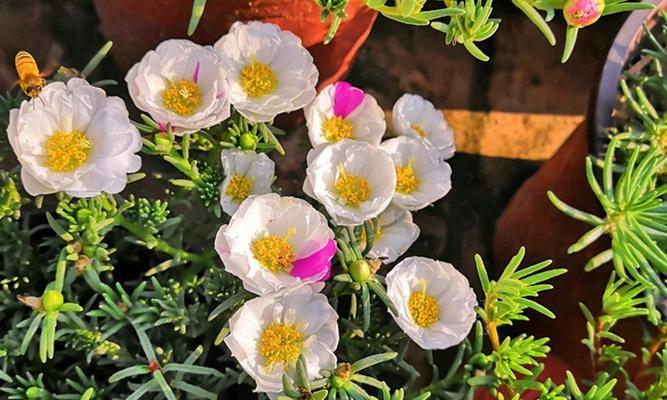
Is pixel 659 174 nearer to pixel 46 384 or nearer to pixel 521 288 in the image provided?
pixel 521 288

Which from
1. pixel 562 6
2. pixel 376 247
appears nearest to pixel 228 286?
pixel 376 247

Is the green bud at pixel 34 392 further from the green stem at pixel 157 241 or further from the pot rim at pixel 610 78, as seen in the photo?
the pot rim at pixel 610 78

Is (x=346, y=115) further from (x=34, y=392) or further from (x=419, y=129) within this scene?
(x=34, y=392)

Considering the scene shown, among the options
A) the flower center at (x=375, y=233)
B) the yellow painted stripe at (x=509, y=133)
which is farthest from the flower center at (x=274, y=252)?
the yellow painted stripe at (x=509, y=133)

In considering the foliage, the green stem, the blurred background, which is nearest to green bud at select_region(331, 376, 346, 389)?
the foliage

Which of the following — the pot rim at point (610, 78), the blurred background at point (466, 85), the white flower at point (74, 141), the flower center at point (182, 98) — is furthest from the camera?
the blurred background at point (466, 85)

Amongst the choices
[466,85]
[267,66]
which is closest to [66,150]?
[267,66]
